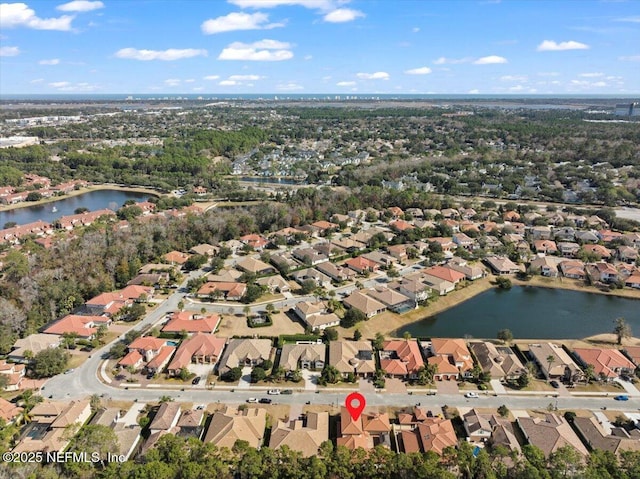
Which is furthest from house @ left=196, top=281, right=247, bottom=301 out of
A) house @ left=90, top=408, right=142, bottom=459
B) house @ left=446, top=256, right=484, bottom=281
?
house @ left=446, top=256, right=484, bottom=281

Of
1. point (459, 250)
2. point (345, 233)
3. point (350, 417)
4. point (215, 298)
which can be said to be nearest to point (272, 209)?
point (345, 233)

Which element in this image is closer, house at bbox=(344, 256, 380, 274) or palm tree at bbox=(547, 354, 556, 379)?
palm tree at bbox=(547, 354, 556, 379)

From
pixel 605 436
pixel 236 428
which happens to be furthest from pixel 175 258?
pixel 605 436

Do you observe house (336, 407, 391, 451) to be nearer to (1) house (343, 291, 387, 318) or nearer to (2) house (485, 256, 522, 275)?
(1) house (343, 291, 387, 318)

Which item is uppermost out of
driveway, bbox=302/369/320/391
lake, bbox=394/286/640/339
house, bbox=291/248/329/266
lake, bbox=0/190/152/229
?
lake, bbox=0/190/152/229

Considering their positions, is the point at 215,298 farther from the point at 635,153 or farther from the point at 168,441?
the point at 635,153

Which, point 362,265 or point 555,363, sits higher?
point 362,265

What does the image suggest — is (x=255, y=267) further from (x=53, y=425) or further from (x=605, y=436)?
(x=605, y=436)
